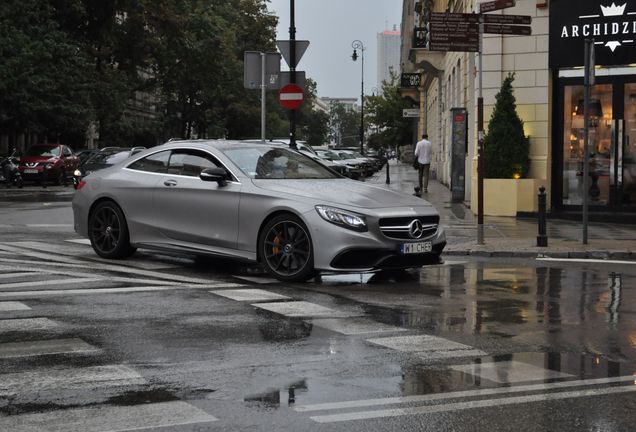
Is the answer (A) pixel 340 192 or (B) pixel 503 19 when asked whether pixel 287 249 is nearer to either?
(A) pixel 340 192

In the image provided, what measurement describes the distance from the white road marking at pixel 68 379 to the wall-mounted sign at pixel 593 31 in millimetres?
16223

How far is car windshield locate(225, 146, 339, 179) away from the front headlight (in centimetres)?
126

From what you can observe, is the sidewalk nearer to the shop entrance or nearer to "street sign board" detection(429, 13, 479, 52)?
the shop entrance

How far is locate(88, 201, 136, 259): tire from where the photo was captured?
11922 mm

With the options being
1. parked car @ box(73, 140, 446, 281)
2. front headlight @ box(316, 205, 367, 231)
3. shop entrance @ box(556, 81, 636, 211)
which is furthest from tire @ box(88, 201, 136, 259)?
shop entrance @ box(556, 81, 636, 211)

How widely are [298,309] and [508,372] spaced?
109 inches

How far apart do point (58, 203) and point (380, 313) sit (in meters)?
18.6

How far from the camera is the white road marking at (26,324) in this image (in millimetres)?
7418

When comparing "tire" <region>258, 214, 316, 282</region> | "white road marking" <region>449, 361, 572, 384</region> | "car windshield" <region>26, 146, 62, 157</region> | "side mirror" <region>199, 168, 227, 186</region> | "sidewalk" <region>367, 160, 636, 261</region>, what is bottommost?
"white road marking" <region>449, 361, 572, 384</region>

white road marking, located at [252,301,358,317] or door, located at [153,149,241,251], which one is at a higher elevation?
door, located at [153,149,241,251]

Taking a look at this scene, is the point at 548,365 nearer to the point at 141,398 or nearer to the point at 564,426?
the point at 564,426

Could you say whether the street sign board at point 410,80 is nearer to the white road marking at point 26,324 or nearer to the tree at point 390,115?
the tree at point 390,115

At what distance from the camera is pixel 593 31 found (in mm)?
20031

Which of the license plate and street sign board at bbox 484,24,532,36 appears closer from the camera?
the license plate
